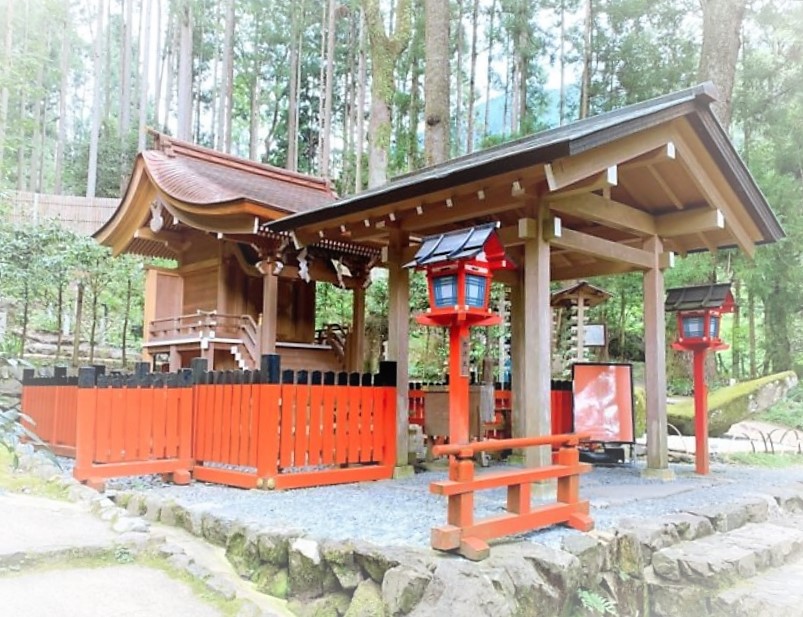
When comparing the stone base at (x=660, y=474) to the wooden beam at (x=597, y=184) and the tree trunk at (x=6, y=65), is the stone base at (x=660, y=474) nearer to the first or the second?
the wooden beam at (x=597, y=184)

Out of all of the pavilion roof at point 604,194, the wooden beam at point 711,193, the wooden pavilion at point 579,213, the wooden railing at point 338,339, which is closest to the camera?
the pavilion roof at point 604,194

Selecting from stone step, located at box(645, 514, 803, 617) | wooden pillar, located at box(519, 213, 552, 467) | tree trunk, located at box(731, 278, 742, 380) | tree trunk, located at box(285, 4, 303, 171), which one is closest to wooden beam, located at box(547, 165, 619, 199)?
wooden pillar, located at box(519, 213, 552, 467)

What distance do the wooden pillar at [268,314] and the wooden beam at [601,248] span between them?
487cm

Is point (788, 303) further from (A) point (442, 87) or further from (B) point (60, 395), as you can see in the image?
(B) point (60, 395)

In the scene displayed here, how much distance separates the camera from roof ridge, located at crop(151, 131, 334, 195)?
1102 centimetres

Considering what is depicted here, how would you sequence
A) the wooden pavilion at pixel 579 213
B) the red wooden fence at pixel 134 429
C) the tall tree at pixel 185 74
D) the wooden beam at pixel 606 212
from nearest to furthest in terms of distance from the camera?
the wooden pavilion at pixel 579 213 < the wooden beam at pixel 606 212 < the red wooden fence at pixel 134 429 < the tall tree at pixel 185 74

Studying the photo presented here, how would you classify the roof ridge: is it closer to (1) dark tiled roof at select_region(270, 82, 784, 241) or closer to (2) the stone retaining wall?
(1) dark tiled roof at select_region(270, 82, 784, 241)

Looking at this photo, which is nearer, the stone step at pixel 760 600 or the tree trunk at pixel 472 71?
the stone step at pixel 760 600

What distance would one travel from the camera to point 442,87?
1208 centimetres

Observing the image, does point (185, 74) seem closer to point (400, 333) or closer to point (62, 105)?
point (62, 105)

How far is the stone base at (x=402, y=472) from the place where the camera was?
669cm

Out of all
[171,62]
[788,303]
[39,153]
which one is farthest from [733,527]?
[39,153]

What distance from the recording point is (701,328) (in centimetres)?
735

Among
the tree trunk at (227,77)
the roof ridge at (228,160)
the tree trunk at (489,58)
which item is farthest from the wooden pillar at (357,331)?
the tree trunk at (489,58)
